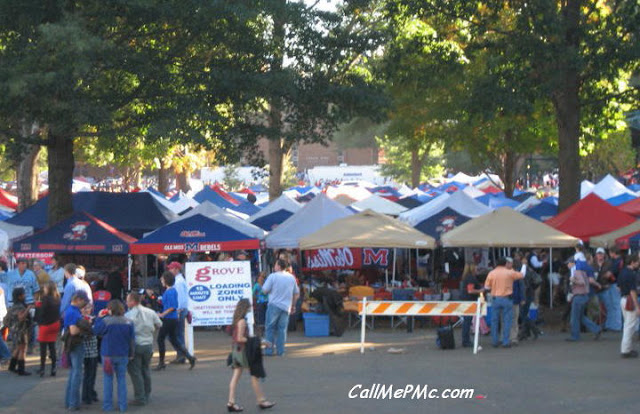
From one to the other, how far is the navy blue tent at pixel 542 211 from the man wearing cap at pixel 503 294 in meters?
11.3

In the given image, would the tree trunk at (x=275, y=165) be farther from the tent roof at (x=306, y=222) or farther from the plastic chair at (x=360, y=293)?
the plastic chair at (x=360, y=293)

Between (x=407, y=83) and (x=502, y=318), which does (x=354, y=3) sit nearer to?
(x=407, y=83)

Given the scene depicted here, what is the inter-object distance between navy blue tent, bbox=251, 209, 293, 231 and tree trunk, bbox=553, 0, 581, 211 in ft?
25.3

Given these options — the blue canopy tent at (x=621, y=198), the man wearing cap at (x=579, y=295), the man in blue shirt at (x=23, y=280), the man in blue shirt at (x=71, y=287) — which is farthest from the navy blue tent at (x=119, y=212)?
the blue canopy tent at (x=621, y=198)

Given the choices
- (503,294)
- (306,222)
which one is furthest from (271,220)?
(503,294)

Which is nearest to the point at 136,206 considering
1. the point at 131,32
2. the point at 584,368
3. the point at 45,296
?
the point at 131,32

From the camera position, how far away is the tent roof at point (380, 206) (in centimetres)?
3459

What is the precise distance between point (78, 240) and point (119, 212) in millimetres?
4709

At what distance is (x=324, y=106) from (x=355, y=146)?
9154cm

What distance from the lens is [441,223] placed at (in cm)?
2408

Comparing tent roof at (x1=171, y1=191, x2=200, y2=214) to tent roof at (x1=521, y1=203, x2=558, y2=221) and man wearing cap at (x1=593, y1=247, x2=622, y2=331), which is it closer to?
tent roof at (x1=521, y1=203, x2=558, y2=221)

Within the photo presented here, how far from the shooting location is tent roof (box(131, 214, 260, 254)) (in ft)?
68.6

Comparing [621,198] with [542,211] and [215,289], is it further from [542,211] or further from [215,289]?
[215,289]

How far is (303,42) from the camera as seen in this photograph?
79.4ft
